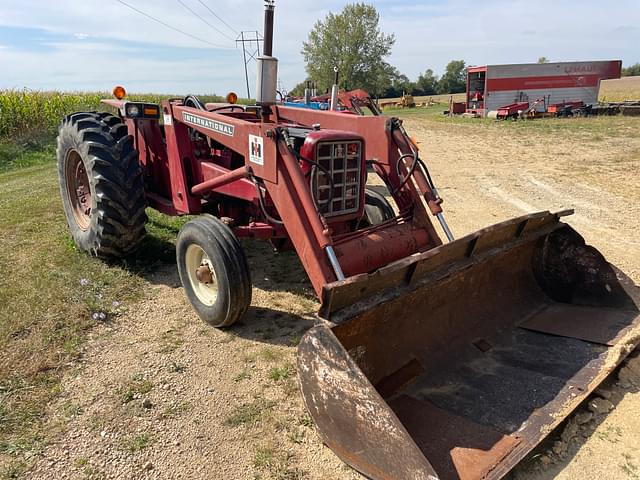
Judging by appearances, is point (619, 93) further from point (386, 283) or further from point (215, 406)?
point (215, 406)

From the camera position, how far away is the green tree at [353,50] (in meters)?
54.6

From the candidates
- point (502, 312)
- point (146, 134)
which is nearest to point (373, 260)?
point (502, 312)

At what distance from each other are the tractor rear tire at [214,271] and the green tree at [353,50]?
5271 cm

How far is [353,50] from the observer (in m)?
54.7

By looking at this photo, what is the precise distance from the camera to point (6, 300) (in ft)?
14.5

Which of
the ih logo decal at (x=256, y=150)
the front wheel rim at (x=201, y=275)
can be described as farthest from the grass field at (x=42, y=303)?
the ih logo decal at (x=256, y=150)

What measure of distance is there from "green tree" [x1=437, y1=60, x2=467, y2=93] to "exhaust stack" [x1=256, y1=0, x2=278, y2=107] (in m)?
72.5

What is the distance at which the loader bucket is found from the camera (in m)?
2.48

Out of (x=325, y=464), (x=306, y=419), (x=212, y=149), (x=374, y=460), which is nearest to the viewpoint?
(x=374, y=460)

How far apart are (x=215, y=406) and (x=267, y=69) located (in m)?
2.76

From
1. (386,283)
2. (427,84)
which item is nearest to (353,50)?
(427,84)

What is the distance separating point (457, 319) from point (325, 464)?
1497mm

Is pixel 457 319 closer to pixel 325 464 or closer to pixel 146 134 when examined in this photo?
pixel 325 464

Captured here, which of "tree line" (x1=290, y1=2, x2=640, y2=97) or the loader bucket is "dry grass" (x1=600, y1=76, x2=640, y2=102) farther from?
the loader bucket
